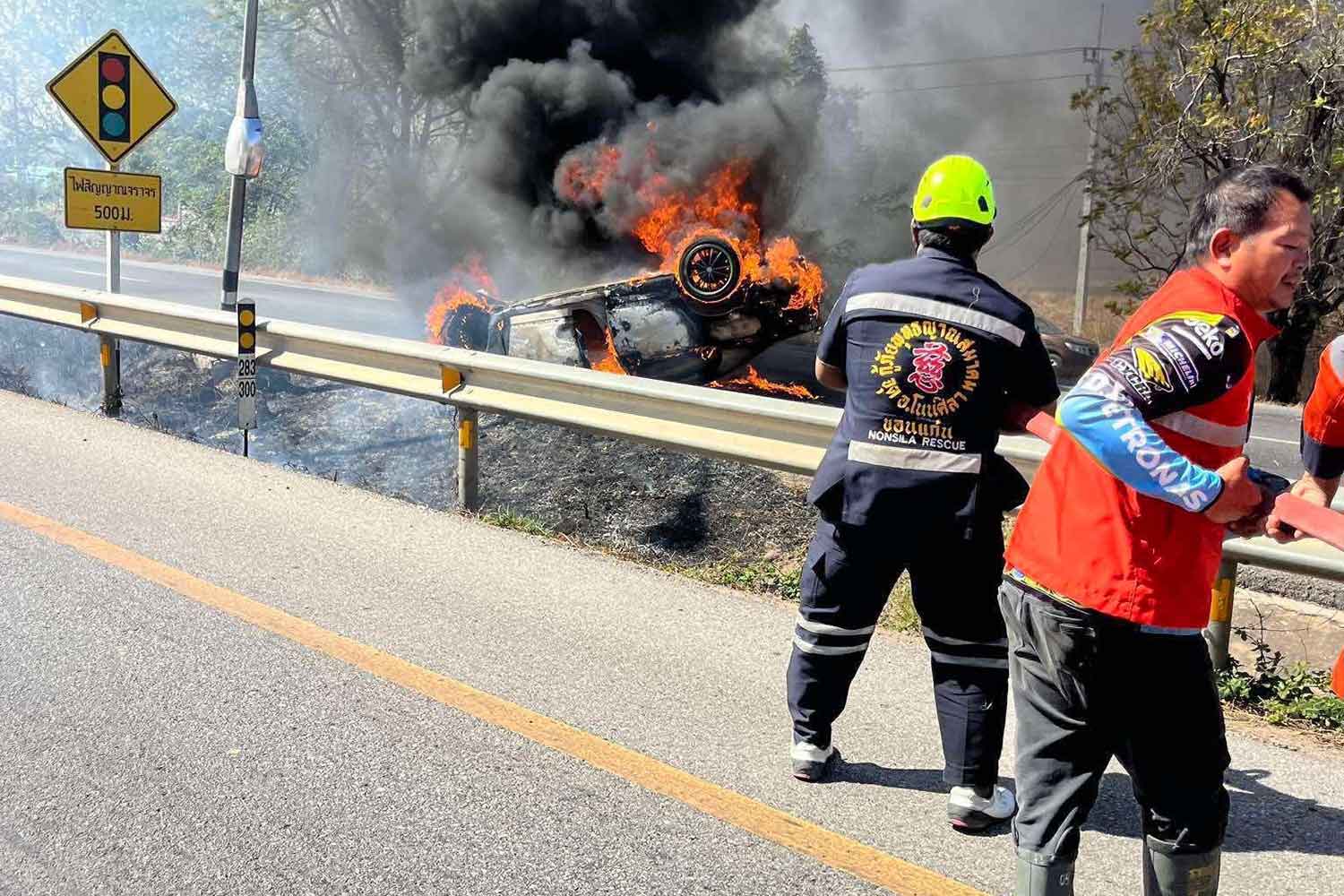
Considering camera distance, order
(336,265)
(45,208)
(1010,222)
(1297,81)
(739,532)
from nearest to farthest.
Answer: (739,532)
(1297,81)
(336,265)
(1010,222)
(45,208)

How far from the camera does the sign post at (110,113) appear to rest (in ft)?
33.3

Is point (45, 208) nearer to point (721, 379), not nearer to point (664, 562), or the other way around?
point (721, 379)

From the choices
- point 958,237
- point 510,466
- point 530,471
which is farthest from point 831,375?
point 510,466

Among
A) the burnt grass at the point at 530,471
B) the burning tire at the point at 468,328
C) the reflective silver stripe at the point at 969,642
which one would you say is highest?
the burning tire at the point at 468,328

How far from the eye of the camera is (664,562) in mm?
6180

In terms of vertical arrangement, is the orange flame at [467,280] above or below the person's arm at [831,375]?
below

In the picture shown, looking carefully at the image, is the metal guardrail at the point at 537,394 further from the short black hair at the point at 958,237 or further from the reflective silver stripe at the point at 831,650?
the short black hair at the point at 958,237

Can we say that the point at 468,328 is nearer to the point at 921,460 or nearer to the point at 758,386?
the point at 758,386

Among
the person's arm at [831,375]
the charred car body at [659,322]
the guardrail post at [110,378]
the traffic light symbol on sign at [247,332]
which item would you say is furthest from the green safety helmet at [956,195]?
the guardrail post at [110,378]

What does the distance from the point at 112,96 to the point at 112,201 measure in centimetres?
98

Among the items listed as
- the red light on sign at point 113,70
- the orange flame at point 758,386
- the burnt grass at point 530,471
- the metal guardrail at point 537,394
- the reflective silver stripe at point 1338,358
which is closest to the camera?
the reflective silver stripe at point 1338,358

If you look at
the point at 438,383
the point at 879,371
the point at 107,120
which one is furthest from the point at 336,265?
the point at 879,371

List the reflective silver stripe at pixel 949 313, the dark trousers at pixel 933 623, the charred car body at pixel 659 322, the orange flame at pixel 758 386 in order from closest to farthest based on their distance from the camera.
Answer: the reflective silver stripe at pixel 949 313, the dark trousers at pixel 933 623, the charred car body at pixel 659 322, the orange flame at pixel 758 386

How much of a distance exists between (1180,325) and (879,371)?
1119 millimetres
